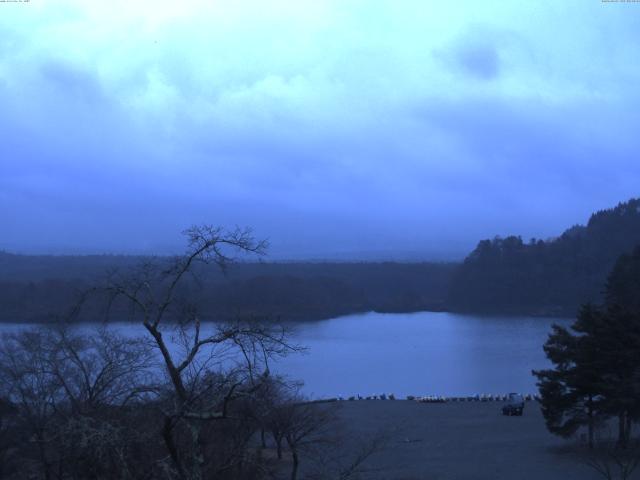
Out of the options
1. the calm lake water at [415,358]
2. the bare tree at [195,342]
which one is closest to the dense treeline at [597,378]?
the calm lake water at [415,358]

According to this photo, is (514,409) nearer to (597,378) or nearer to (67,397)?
(597,378)

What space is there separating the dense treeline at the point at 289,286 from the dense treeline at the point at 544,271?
434 cm

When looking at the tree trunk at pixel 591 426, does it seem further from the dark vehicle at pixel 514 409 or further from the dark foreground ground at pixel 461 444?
the dark vehicle at pixel 514 409

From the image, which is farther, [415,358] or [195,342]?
[415,358]

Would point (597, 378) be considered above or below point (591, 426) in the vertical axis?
above

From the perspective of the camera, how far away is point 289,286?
5172 cm

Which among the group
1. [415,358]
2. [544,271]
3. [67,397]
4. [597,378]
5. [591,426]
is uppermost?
[544,271]

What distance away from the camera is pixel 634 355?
13930mm

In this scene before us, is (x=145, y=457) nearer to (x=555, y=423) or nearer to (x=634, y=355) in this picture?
(x=634, y=355)

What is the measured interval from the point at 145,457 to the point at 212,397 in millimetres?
1202

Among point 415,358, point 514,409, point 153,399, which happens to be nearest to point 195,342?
point 153,399

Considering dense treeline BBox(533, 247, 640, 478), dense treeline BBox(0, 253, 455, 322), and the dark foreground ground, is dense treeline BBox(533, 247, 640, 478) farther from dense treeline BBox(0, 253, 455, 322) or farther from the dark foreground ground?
dense treeline BBox(0, 253, 455, 322)

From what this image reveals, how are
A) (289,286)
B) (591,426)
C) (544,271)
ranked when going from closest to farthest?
(591,426) → (289,286) → (544,271)

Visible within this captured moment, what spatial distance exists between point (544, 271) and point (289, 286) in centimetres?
3057
